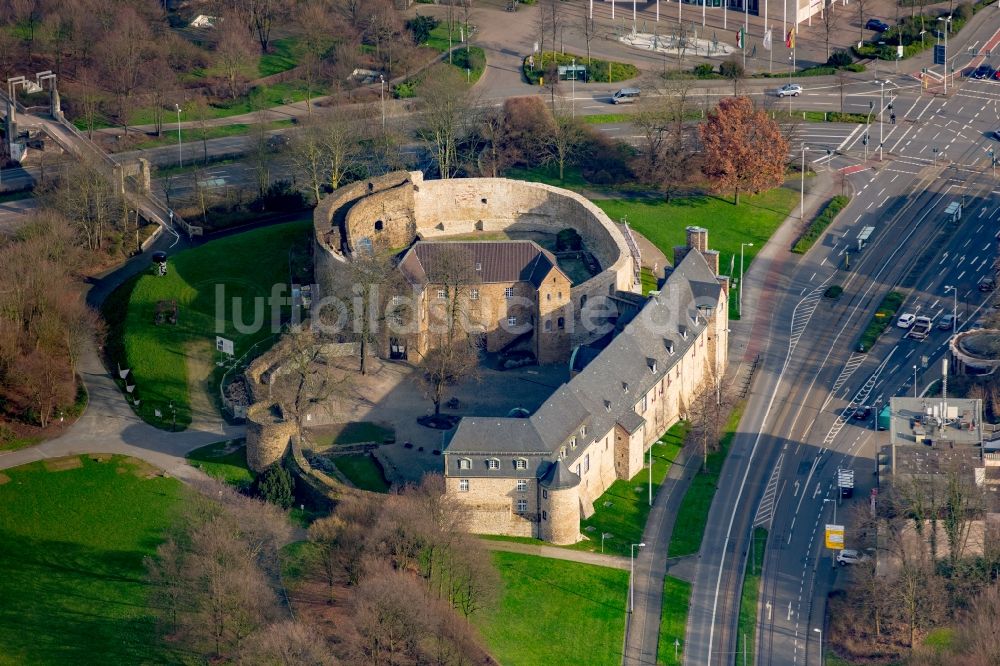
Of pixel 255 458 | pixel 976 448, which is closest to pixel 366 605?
pixel 255 458

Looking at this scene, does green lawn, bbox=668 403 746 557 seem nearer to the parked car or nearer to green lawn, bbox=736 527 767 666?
green lawn, bbox=736 527 767 666

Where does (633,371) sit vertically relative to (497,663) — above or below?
above

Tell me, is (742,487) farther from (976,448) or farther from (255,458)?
(255,458)

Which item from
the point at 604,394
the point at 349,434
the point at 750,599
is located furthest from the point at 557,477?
the point at 349,434

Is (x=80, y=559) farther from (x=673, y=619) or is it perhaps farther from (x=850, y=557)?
(x=850, y=557)

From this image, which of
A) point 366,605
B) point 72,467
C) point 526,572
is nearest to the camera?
point 366,605
